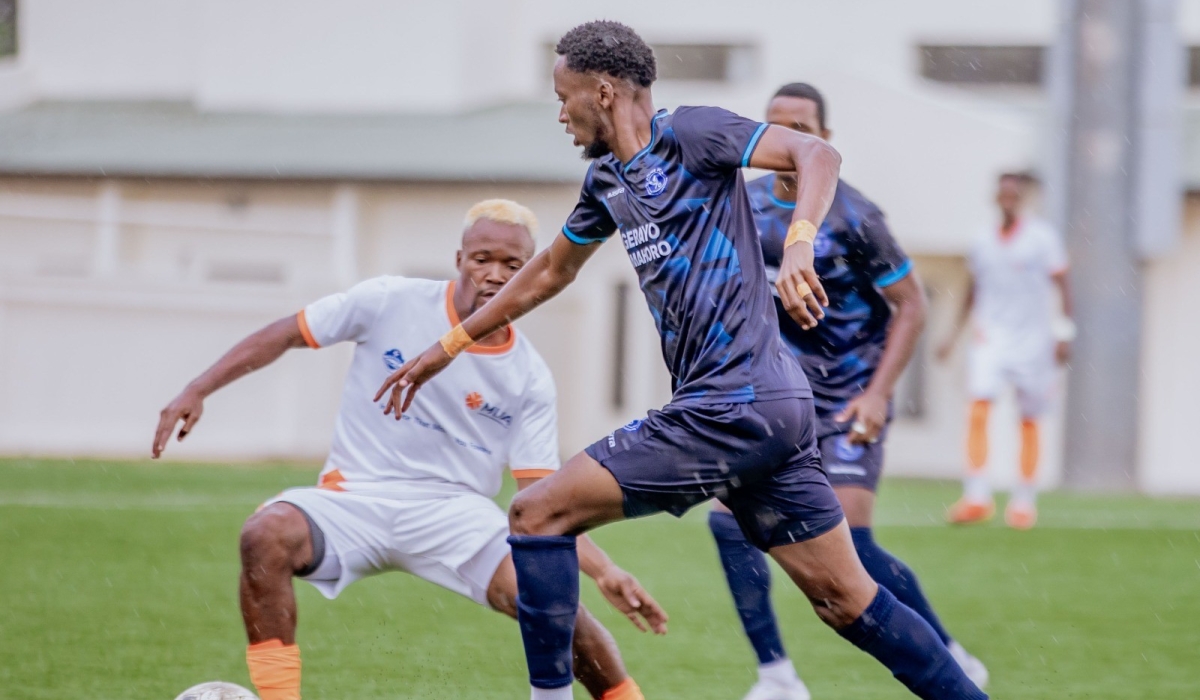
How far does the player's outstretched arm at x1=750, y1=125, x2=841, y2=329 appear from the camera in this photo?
3836 mm

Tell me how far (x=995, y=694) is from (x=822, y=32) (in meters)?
16.5

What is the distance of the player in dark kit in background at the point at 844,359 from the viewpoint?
5.70 m

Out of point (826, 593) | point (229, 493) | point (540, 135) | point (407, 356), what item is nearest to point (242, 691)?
point (407, 356)

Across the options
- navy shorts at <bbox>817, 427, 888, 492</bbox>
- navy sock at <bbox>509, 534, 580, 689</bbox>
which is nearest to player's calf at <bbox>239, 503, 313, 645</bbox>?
navy sock at <bbox>509, 534, 580, 689</bbox>

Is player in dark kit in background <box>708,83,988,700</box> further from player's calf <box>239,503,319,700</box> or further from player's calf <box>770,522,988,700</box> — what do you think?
player's calf <box>239,503,319,700</box>

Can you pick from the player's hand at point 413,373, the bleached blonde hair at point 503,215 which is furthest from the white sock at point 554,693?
the bleached blonde hair at point 503,215

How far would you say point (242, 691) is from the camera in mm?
4691

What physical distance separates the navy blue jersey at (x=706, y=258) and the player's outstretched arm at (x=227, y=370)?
56.0 inches

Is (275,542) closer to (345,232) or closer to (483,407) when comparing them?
(483,407)

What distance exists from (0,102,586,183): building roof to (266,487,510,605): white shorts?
45.2 ft

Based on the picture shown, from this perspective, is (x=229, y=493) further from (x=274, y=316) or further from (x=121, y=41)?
(x=121, y=41)

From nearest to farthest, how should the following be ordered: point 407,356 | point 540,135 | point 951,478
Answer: point 407,356
point 951,478
point 540,135

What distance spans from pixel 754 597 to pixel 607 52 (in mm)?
2290

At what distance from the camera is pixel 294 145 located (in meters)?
20.1
